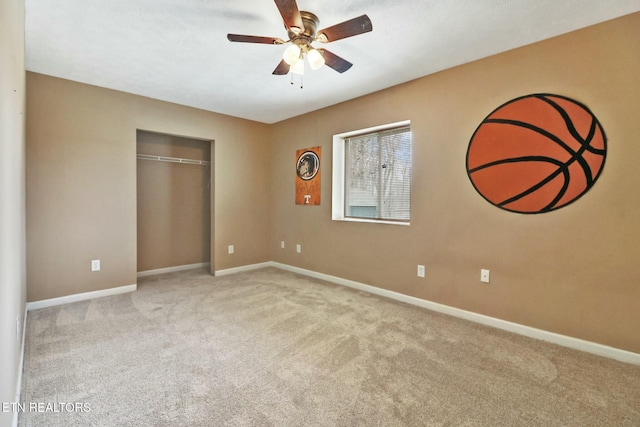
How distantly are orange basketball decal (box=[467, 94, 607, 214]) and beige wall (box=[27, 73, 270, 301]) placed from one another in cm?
364

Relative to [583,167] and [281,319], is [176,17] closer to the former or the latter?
[281,319]

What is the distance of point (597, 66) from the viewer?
6.91ft

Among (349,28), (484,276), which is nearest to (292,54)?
Result: (349,28)

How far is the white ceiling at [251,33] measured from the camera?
1943 mm

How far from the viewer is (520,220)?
2.45m

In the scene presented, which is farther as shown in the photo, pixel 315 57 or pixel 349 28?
pixel 315 57

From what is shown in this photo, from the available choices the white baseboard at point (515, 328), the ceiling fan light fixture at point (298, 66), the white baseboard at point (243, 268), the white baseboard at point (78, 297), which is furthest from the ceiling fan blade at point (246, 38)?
the white baseboard at point (243, 268)

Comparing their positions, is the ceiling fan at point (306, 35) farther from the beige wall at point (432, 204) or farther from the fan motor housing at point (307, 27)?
the beige wall at point (432, 204)

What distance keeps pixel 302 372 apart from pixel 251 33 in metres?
2.54

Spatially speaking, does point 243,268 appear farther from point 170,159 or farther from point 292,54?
point 292,54

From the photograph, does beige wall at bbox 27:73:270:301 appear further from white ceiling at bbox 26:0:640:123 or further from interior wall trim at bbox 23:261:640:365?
white ceiling at bbox 26:0:640:123

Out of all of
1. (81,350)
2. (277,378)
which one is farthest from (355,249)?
(81,350)

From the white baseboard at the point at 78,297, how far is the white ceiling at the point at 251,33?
2.36 meters

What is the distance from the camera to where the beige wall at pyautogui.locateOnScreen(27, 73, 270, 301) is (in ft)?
9.65
